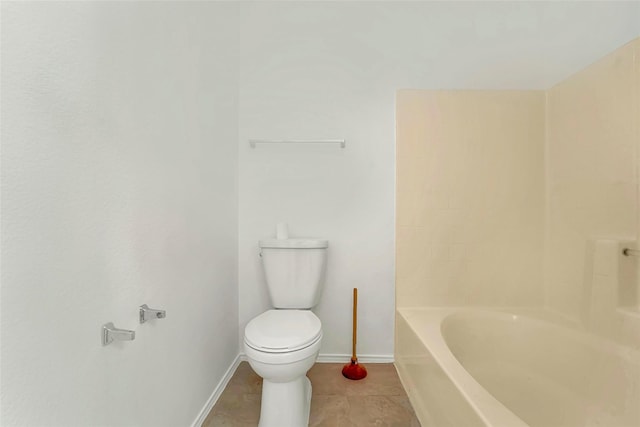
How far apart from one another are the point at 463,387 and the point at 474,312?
2.63ft

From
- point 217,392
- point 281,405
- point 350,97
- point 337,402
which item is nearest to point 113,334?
point 281,405

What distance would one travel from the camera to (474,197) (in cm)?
183

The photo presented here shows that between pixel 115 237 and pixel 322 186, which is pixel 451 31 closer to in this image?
pixel 322 186

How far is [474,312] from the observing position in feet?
5.50

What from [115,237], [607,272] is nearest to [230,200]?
[115,237]

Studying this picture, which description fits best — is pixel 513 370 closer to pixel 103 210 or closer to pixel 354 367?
pixel 354 367

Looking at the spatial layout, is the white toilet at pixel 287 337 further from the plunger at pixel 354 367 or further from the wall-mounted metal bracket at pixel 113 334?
the wall-mounted metal bracket at pixel 113 334

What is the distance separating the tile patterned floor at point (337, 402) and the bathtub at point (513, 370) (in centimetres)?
9

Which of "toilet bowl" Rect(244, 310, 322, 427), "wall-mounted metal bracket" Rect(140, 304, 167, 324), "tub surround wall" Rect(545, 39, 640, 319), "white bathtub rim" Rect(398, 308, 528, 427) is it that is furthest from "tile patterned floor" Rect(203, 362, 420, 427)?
"tub surround wall" Rect(545, 39, 640, 319)

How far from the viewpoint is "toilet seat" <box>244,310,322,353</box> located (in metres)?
1.15

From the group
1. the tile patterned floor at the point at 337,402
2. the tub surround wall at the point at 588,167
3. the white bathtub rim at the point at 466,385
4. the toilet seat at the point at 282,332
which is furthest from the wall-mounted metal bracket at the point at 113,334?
the tub surround wall at the point at 588,167

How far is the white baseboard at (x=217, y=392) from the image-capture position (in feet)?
4.29

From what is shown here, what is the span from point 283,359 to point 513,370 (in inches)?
45.8

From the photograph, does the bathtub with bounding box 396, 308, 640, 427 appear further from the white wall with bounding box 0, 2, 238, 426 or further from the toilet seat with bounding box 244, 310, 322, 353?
the white wall with bounding box 0, 2, 238, 426
